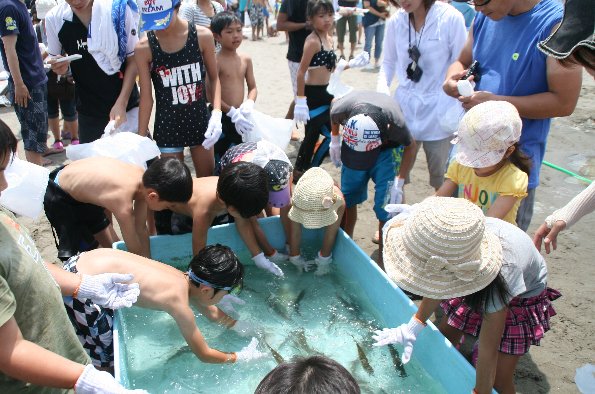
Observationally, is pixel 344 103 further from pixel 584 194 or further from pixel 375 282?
pixel 584 194

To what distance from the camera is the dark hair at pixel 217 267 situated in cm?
251

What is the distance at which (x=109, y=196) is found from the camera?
9.39 ft

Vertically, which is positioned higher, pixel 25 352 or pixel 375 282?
pixel 25 352

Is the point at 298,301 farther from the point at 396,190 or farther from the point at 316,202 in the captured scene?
the point at 396,190

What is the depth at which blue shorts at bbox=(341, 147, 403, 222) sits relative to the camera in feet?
11.3

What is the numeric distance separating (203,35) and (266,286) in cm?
187

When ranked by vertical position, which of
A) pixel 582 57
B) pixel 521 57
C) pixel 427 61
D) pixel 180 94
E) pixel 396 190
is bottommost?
pixel 396 190

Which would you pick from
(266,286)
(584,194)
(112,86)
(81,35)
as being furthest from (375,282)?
(81,35)

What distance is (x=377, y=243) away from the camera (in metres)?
4.04

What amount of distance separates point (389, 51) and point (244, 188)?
5.82 feet

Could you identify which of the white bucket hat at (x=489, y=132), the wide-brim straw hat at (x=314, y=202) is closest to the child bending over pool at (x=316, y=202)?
the wide-brim straw hat at (x=314, y=202)

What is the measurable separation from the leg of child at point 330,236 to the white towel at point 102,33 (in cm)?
207

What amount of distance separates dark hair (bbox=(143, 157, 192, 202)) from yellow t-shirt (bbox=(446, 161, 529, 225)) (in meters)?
1.52

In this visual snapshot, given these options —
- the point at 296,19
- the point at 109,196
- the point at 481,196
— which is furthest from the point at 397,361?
the point at 296,19
